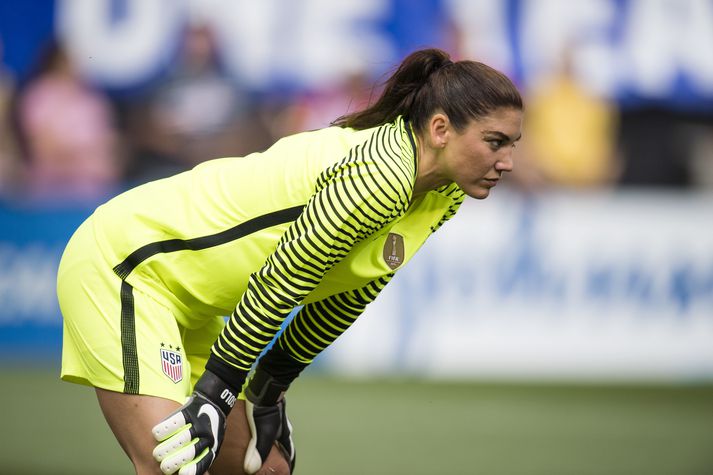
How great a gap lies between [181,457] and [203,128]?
679cm

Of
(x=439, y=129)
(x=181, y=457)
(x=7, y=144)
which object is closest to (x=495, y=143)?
(x=439, y=129)

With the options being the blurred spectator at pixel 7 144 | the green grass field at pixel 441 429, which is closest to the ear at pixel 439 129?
the green grass field at pixel 441 429

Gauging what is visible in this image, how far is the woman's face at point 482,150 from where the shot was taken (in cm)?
397

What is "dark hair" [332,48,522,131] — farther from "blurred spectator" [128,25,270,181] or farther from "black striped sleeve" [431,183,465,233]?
"blurred spectator" [128,25,270,181]

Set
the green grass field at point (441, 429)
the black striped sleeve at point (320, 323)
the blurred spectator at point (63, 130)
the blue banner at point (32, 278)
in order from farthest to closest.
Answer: the blurred spectator at point (63, 130), the blue banner at point (32, 278), the green grass field at point (441, 429), the black striped sleeve at point (320, 323)

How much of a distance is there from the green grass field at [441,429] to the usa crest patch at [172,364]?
2700 mm

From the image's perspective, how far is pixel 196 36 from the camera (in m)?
10.2

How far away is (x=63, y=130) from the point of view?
10227 millimetres

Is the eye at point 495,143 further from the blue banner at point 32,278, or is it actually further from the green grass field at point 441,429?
the blue banner at point 32,278

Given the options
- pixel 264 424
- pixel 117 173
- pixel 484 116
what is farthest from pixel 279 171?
pixel 117 173

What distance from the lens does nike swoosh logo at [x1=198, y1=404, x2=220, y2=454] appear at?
153 inches

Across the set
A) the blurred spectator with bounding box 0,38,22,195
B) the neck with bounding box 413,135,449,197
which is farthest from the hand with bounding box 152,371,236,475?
the blurred spectator with bounding box 0,38,22,195

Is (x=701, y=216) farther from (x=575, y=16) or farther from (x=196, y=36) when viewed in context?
(x=196, y=36)

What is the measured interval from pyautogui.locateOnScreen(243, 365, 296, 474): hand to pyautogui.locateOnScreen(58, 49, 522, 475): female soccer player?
1.57 ft
